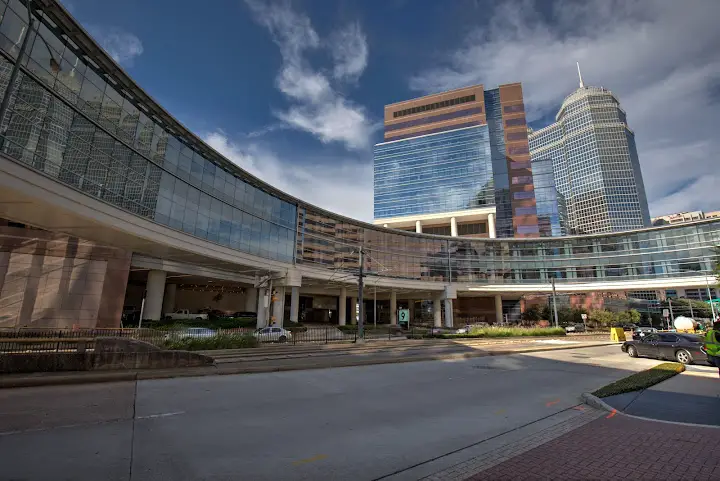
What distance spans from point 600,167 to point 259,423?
212 metres

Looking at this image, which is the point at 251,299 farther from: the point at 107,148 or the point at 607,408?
the point at 607,408

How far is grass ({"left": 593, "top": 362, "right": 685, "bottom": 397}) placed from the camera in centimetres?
951

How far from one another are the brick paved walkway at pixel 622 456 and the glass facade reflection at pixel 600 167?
199 metres

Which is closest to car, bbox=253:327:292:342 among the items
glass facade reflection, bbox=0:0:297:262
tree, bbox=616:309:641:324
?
glass facade reflection, bbox=0:0:297:262

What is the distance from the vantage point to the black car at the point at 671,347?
1664cm

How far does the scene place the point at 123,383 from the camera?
34.1ft

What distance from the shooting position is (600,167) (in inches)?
6993

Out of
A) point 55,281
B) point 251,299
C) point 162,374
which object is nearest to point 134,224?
point 55,281

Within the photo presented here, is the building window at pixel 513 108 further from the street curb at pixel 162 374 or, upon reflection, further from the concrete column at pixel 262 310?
the street curb at pixel 162 374

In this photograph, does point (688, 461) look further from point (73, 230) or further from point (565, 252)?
point (565, 252)

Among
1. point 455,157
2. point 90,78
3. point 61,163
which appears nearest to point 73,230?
point 61,163

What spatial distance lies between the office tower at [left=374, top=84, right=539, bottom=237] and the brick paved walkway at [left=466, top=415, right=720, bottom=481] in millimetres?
83813

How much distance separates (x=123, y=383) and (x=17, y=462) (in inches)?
252

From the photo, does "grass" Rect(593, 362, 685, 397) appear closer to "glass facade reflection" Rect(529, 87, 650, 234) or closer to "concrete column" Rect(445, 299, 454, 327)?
"concrete column" Rect(445, 299, 454, 327)
